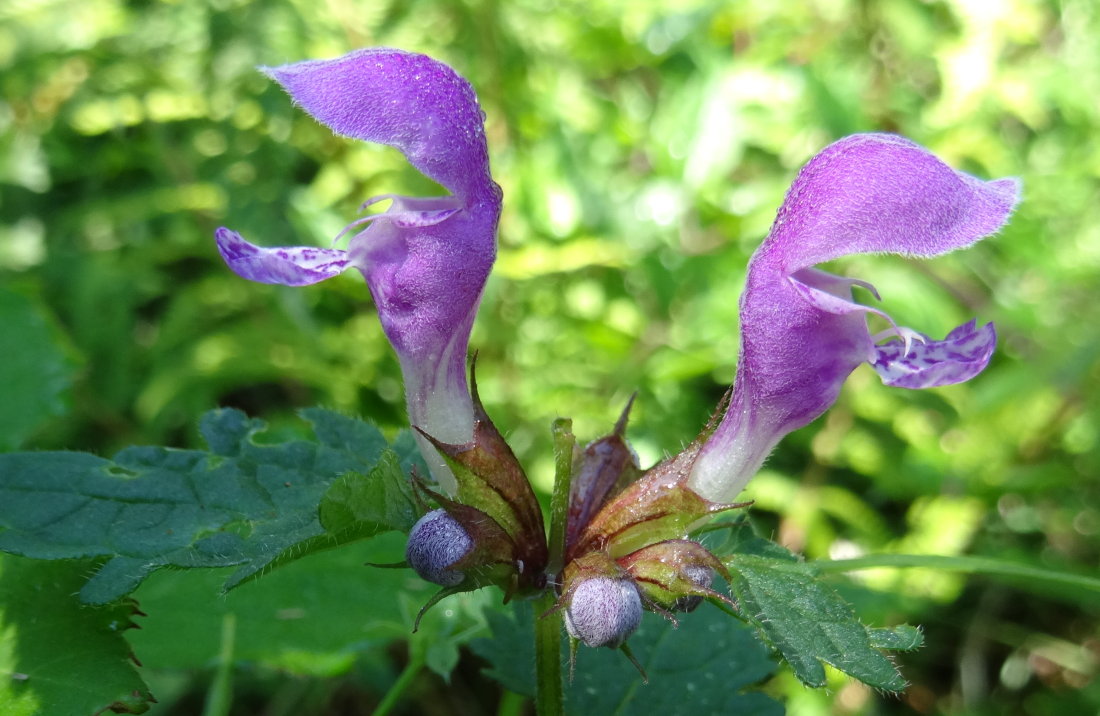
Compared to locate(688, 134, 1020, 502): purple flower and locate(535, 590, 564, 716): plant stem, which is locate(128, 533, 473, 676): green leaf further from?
locate(688, 134, 1020, 502): purple flower

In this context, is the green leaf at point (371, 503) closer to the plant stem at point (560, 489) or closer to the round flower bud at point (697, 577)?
the plant stem at point (560, 489)

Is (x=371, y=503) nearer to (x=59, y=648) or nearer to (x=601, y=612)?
(x=601, y=612)

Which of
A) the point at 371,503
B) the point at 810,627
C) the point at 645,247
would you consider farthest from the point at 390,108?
the point at 645,247

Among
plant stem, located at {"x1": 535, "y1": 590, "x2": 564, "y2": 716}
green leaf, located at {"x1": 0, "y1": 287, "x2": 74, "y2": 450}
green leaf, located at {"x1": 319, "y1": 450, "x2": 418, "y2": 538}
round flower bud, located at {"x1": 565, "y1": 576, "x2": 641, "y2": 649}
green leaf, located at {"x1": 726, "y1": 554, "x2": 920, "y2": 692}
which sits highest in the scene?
green leaf, located at {"x1": 319, "y1": 450, "x2": 418, "y2": 538}

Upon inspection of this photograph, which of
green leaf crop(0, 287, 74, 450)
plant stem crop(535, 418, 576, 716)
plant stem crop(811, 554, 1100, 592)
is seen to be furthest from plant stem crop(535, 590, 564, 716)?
green leaf crop(0, 287, 74, 450)

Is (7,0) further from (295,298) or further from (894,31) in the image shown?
(894,31)

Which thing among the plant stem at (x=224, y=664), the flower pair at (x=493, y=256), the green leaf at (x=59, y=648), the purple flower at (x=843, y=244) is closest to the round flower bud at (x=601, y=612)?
the flower pair at (x=493, y=256)
